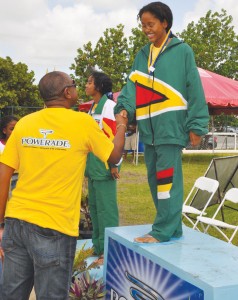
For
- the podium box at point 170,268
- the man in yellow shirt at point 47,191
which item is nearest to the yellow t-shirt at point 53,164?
the man in yellow shirt at point 47,191

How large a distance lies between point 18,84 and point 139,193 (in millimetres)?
22135

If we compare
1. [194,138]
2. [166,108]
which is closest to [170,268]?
[194,138]

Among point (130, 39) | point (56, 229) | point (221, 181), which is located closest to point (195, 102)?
point (56, 229)

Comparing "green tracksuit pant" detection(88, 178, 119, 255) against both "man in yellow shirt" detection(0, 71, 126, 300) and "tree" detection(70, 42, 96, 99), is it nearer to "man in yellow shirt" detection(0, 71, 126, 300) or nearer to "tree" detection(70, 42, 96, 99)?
"man in yellow shirt" detection(0, 71, 126, 300)

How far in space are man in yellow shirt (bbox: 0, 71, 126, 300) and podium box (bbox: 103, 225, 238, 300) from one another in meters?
0.65

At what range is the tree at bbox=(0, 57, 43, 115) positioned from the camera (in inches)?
1151

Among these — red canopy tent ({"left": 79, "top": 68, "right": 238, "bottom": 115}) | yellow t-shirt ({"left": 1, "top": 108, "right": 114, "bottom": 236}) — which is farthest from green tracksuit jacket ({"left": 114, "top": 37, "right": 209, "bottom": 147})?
red canopy tent ({"left": 79, "top": 68, "right": 238, "bottom": 115})

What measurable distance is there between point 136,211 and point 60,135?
18.5 feet

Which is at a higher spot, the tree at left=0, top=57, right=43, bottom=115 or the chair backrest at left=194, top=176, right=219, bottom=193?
the tree at left=0, top=57, right=43, bottom=115

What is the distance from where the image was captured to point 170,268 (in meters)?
2.70

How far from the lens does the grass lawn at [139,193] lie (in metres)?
7.24

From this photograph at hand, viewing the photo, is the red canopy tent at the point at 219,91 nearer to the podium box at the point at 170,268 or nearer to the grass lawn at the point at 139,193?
the grass lawn at the point at 139,193

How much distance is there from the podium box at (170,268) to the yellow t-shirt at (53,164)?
681mm

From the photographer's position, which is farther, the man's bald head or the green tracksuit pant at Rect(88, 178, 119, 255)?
the green tracksuit pant at Rect(88, 178, 119, 255)
